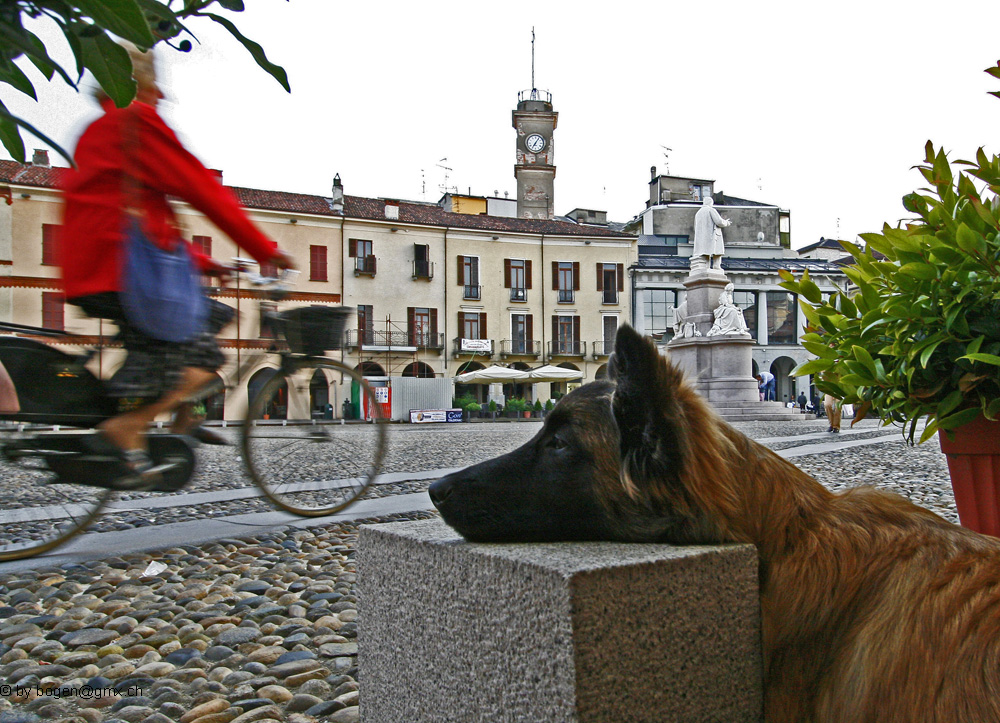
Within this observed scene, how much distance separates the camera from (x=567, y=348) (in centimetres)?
4081

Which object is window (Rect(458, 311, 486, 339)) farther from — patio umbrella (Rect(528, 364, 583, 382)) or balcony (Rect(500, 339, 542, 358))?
patio umbrella (Rect(528, 364, 583, 382))

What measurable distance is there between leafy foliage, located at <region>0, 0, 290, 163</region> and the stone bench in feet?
2.72

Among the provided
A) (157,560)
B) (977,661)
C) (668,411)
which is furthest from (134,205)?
(977,661)

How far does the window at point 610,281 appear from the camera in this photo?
135ft

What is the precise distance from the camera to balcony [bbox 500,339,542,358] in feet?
130

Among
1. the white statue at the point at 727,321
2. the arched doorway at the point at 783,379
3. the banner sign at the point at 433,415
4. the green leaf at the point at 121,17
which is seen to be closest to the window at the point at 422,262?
the banner sign at the point at 433,415

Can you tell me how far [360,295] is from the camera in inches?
1460

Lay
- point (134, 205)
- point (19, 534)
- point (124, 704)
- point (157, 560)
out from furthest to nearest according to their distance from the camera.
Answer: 1. point (19, 534)
2. point (157, 560)
3. point (134, 205)
4. point (124, 704)

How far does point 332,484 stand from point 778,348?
4284 centimetres

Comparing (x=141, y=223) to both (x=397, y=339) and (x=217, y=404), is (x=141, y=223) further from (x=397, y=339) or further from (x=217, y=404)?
(x=397, y=339)

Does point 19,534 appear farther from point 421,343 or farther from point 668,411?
point 421,343

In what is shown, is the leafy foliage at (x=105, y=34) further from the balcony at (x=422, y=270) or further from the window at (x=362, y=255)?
the balcony at (x=422, y=270)

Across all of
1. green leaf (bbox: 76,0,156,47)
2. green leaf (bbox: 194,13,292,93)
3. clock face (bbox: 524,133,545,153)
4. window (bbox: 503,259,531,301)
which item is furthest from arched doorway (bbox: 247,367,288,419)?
clock face (bbox: 524,133,545,153)

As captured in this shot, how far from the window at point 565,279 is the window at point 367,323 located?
10.1 meters
